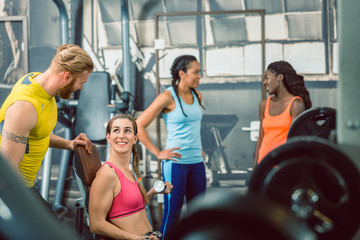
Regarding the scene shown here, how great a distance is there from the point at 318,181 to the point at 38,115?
122cm

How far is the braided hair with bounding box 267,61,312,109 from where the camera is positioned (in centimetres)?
245

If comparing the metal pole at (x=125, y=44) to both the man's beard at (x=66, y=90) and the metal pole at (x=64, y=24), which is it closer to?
the metal pole at (x=64, y=24)

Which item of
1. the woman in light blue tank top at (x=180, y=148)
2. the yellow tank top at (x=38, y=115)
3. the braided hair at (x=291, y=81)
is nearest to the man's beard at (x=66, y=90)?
the yellow tank top at (x=38, y=115)

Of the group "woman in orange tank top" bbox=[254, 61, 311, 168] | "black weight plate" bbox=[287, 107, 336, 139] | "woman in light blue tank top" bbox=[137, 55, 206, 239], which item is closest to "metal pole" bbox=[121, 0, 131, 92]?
"woman in light blue tank top" bbox=[137, 55, 206, 239]

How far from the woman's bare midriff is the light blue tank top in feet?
2.79

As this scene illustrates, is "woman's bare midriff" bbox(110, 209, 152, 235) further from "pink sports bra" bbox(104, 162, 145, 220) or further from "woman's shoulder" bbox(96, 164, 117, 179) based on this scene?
"woman's shoulder" bbox(96, 164, 117, 179)

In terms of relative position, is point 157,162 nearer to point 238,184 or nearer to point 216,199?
point 238,184

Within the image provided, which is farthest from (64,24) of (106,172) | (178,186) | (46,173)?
(106,172)

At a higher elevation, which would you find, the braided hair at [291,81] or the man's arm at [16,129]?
the braided hair at [291,81]

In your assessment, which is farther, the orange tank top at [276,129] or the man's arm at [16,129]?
the orange tank top at [276,129]

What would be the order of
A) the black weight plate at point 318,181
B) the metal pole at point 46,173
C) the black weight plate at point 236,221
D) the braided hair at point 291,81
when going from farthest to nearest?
1. the metal pole at point 46,173
2. the braided hair at point 291,81
3. the black weight plate at point 318,181
4. the black weight plate at point 236,221

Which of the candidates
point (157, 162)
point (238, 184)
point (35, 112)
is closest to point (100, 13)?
point (157, 162)

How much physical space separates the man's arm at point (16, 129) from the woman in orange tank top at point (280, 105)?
4.45ft

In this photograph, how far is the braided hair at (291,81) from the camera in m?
2.45
